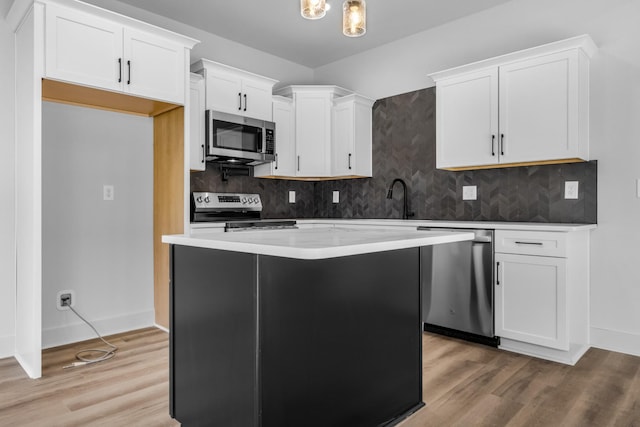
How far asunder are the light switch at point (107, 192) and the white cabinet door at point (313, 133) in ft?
5.79

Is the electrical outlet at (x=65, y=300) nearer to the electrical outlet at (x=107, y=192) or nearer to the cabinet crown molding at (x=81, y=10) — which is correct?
the electrical outlet at (x=107, y=192)

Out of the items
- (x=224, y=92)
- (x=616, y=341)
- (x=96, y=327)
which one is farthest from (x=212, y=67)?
(x=616, y=341)

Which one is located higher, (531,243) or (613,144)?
(613,144)

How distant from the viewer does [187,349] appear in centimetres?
171

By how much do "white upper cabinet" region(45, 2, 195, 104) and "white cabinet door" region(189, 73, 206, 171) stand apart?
0.35m

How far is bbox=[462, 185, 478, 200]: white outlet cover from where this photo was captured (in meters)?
3.59

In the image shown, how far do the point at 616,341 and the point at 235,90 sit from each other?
3562 millimetres

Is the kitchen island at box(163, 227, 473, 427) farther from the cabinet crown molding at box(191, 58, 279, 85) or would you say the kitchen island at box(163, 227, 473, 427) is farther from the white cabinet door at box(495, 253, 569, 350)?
the cabinet crown molding at box(191, 58, 279, 85)

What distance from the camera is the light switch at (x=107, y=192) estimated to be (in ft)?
10.5

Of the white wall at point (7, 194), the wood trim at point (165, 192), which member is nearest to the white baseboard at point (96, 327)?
the wood trim at point (165, 192)

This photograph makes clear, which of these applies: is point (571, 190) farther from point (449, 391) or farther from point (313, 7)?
point (313, 7)

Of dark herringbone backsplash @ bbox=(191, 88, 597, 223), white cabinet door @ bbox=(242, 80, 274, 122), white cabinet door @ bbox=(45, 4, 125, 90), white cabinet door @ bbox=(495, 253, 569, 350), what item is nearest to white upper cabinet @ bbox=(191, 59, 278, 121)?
white cabinet door @ bbox=(242, 80, 274, 122)

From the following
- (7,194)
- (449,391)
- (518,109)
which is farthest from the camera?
(518,109)

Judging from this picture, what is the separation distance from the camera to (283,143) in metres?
4.21
